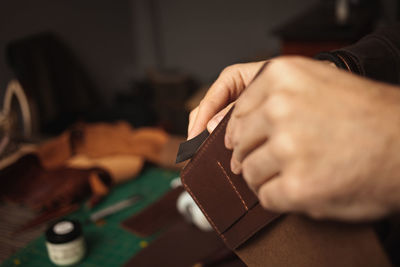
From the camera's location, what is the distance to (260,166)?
20.2 inches

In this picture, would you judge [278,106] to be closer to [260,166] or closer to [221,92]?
[260,166]

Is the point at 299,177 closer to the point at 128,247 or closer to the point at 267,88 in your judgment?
the point at 267,88

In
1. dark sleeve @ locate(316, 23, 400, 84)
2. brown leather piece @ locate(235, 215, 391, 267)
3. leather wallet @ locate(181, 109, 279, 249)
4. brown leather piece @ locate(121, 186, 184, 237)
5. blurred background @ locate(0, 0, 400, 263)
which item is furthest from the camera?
blurred background @ locate(0, 0, 400, 263)

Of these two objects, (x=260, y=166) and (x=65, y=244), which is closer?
(x=260, y=166)

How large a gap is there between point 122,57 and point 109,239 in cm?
334

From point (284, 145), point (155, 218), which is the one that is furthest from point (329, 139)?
point (155, 218)

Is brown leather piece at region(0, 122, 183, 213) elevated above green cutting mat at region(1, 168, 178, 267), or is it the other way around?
brown leather piece at region(0, 122, 183, 213)

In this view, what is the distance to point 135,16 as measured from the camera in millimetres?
4273

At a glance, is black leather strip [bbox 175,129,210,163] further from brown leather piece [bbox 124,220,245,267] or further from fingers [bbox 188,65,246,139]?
brown leather piece [bbox 124,220,245,267]

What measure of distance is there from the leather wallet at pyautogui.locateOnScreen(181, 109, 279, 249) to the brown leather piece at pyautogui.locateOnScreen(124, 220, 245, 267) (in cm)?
24

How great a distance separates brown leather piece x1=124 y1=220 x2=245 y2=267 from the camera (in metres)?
0.95

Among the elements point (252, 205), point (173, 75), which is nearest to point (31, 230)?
point (252, 205)

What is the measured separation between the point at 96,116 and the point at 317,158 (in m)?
3.16

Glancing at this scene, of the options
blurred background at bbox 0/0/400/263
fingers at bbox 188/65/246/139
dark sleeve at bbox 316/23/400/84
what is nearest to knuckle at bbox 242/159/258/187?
fingers at bbox 188/65/246/139
